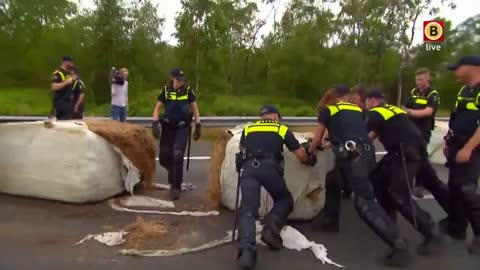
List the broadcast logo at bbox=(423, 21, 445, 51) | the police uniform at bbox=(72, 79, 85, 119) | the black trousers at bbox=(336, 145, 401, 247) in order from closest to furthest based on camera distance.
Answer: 1. the black trousers at bbox=(336, 145, 401, 247)
2. the police uniform at bbox=(72, 79, 85, 119)
3. the broadcast logo at bbox=(423, 21, 445, 51)

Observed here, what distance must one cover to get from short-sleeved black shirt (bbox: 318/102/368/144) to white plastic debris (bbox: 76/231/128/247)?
7.28ft

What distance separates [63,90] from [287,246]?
17.6 feet

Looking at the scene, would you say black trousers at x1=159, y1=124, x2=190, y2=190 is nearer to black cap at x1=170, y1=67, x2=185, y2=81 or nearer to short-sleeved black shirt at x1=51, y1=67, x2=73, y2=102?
black cap at x1=170, y1=67, x2=185, y2=81

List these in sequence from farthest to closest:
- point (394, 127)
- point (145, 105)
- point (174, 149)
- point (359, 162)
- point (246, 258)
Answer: point (145, 105) → point (174, 149) → point (394, 127) → point (359, 162) → point (246, 258)

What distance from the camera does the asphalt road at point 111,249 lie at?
494cm

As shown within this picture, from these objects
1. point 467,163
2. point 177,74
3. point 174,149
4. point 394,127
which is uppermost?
point 177,74

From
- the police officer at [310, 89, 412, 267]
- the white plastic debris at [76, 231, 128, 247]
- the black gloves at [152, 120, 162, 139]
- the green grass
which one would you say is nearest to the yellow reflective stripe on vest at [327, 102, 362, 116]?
the police officer at [310, 89, 412, 267]

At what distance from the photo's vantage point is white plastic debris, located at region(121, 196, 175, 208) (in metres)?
6.86

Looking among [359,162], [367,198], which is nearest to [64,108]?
[359,162]

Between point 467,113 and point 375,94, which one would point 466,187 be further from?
point 375,94

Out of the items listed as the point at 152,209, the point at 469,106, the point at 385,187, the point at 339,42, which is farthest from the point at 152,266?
the point at 339,42

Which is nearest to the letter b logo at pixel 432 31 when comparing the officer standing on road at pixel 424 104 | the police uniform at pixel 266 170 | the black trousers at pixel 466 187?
the officer standing on road at pixel 424 104

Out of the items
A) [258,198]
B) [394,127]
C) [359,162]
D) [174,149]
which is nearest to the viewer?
[258,198]

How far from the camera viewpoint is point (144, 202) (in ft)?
22.8
